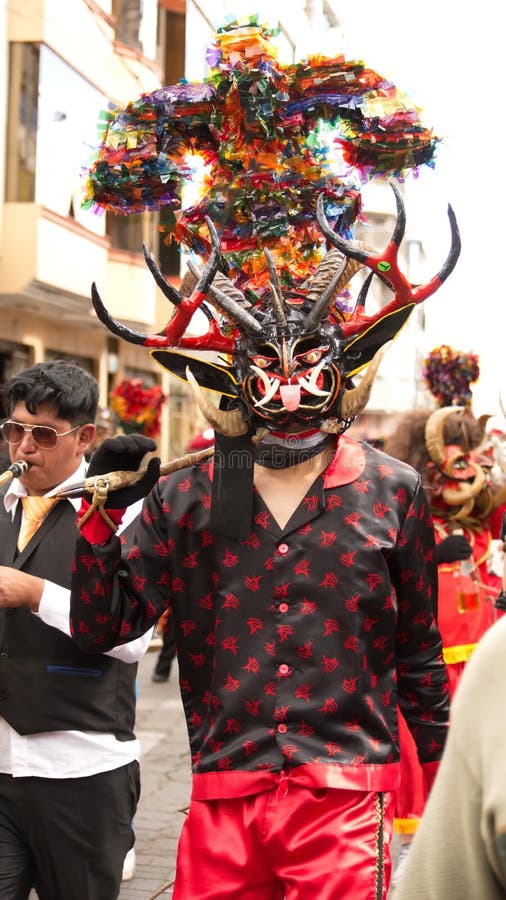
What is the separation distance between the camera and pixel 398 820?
5.29 metres

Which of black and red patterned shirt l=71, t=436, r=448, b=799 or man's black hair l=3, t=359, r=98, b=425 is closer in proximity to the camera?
black and red patterned shirt l=71, t=436, r=448, b=799

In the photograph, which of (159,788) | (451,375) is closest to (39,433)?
(159,788)

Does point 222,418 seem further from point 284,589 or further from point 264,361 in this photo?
point 284,589

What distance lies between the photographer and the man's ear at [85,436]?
3.77 m

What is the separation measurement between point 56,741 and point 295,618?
827 mm

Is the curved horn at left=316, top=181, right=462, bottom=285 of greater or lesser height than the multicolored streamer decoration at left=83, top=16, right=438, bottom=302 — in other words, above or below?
below

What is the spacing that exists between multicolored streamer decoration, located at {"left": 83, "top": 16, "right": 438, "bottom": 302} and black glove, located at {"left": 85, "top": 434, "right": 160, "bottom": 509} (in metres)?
0.73

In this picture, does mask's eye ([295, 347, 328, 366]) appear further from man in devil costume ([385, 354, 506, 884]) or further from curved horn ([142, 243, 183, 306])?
man in devil costume ([385, 354, 506, 884])

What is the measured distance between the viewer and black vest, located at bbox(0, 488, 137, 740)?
3371 mm

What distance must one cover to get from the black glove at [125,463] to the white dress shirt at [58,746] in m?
0.36

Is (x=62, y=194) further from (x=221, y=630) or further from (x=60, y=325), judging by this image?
(x=221, y=630)

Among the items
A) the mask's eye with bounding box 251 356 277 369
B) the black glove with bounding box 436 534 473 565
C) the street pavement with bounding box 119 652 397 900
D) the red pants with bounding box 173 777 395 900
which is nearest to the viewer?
the red pants with bounding box 173 777 395 900

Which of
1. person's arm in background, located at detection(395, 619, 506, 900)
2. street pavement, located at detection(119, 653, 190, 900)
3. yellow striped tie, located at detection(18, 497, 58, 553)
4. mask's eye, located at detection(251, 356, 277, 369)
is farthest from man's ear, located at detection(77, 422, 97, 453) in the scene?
person's arm in background, located at detection(395, 619, 506, 900)

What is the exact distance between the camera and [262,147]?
380cm
